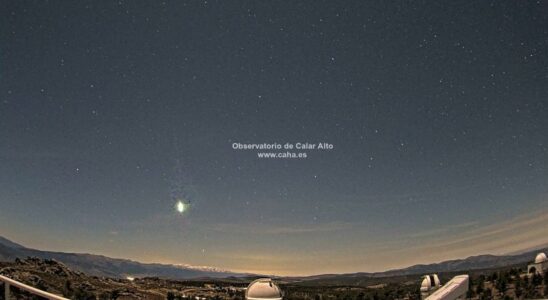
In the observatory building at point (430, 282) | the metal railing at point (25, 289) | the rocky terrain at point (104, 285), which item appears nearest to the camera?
the metal railing at point (25, 289)

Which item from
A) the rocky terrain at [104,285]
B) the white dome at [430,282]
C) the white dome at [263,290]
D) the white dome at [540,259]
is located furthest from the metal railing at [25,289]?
the rocky terrain at [104,285]

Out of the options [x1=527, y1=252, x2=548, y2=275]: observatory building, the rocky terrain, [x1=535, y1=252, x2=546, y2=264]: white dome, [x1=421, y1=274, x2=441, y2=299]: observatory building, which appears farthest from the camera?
the rocky terrain

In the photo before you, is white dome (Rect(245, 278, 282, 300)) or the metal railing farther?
white dome (Rect(245, 278, 282, 300))

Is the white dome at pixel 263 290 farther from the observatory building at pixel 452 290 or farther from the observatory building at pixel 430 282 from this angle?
the observatory building at pixel 430 282

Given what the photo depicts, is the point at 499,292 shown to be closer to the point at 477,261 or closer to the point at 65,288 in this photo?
the point at 477,261

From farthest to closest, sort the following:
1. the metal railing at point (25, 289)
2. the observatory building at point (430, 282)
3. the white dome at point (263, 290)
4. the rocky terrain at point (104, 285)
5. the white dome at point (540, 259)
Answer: the rocky terrain at point (104, 285)
the white dome at point (540, 259)
the observatory building at point (430, 282)
the white dome at point (263, 290)
the metal railing at point (25, 289)

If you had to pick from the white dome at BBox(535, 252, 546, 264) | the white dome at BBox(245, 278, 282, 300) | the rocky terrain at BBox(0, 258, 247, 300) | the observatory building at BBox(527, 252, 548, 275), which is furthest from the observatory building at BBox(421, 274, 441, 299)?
the rocky terrain at BBox(0, 258, 247, 300)

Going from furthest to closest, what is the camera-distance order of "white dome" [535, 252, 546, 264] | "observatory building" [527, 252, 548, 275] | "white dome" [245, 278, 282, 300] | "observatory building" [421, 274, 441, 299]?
1. "white dome" [535, 252, 546, 264]
2. "observatory building" [527, 252, 548, 275]
3. "observatory building" [421, 274, 441, 299]
4. "white dome" [245, 278, 282, 300]

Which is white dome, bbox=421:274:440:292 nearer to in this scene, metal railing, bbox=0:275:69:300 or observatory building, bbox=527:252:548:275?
metal railing, bbox=0:275:69:300
